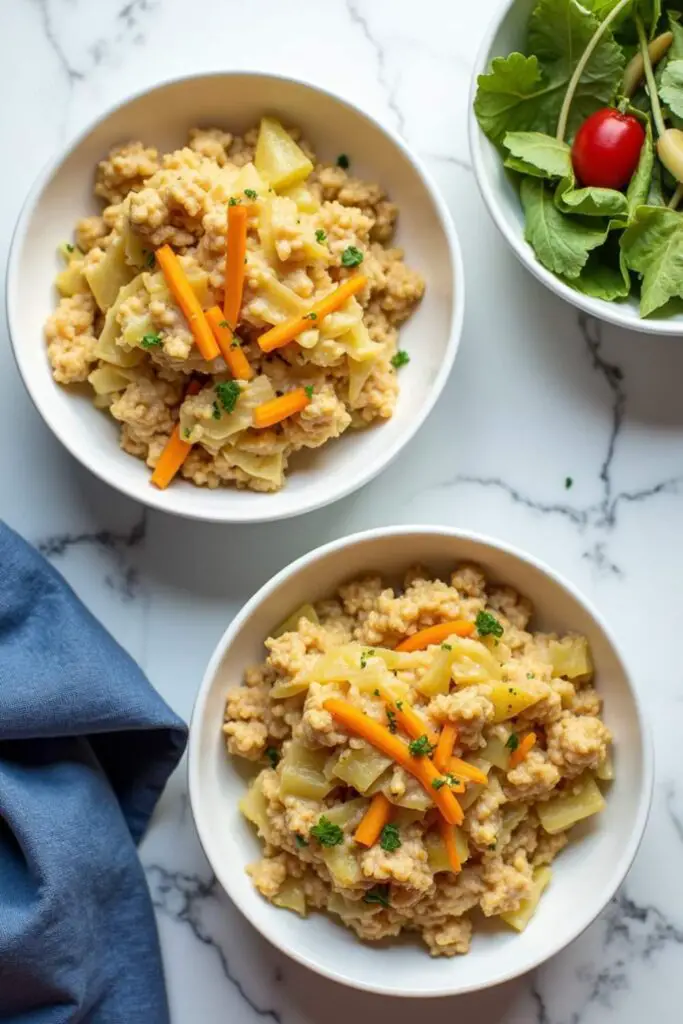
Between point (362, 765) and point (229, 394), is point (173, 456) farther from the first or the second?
point (362, 765)

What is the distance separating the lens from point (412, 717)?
2.16m

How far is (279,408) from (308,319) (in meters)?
0.18

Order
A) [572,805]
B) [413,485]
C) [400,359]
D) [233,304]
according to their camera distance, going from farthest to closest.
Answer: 1. [413,485]
2. [400,359]
3. [572,805]
4. [233,304]

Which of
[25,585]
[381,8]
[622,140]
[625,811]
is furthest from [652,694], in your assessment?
[381,8]

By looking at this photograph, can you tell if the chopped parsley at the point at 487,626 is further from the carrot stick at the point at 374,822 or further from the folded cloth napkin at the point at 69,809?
the folded cloth napkin at the point at 69,809

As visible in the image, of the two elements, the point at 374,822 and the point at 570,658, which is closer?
the point at 374,822

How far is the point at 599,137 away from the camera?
2.34 meters

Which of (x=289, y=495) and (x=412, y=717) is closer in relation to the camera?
(x=412, y=717)

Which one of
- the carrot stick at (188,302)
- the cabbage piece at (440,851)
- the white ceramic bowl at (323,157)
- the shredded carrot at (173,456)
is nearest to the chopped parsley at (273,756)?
the cabbage piece at (440,851)

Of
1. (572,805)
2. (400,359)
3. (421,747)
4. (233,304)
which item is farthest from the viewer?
(400,359)

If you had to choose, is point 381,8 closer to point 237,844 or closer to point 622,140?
point 622,140

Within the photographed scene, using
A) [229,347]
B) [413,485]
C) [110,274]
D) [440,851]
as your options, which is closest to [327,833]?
[440,851]

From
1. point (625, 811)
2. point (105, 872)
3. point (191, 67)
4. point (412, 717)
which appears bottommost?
point (105, 872)

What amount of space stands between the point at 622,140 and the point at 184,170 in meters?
0.88
